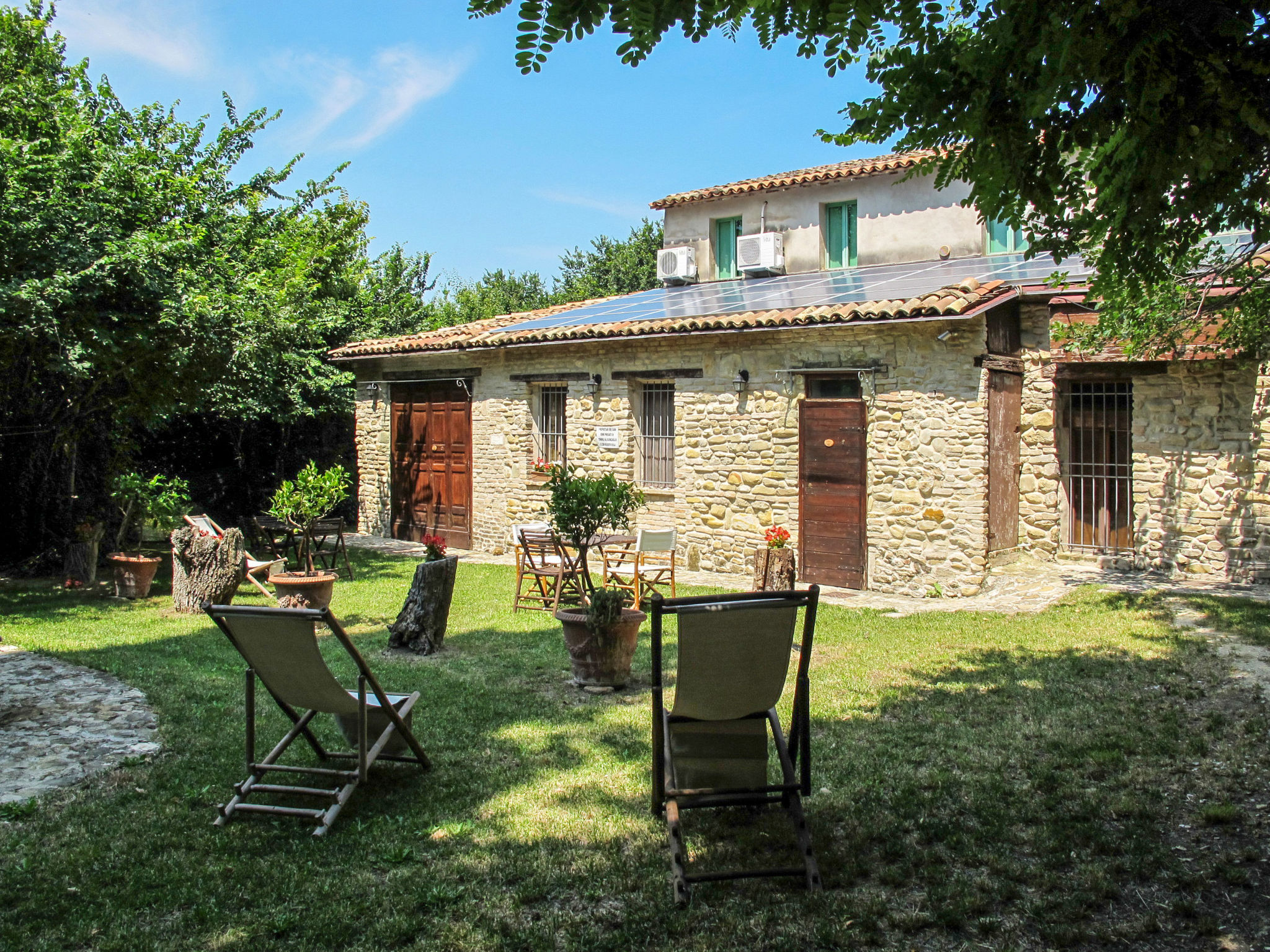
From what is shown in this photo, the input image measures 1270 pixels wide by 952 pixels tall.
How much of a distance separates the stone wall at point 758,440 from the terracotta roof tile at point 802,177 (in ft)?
16.2

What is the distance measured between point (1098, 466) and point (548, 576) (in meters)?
6.19

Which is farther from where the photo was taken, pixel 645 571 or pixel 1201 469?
pixel 645 571

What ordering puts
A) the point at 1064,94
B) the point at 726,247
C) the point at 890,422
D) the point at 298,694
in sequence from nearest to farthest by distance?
1. the point at 1064,94
2. the point at 298,694
3. the point at 890,422
4. the point at 726,247

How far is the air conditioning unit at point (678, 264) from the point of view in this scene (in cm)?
1658

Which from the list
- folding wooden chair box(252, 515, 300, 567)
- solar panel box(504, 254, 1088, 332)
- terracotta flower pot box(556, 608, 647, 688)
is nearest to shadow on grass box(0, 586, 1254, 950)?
terracotta flower pot box(556, 608, 647, 688)

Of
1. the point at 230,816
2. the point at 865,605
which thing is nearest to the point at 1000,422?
the point at 865,605

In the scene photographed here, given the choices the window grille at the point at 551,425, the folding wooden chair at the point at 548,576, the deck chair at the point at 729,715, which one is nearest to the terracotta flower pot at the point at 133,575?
the folding wooden chair at the point at 548,576

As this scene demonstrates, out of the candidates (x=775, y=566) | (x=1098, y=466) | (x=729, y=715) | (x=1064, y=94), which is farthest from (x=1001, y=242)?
(x=729, y=715)

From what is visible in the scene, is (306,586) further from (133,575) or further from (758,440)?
(758,440)

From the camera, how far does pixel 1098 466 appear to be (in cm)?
1055

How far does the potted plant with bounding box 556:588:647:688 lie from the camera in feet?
20.4

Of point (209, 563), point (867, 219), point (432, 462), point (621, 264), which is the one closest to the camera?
point (209, 563)

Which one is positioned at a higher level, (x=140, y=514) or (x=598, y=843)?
(x=140, y=514)

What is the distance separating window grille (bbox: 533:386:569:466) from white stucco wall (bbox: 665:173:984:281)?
4650 mm
